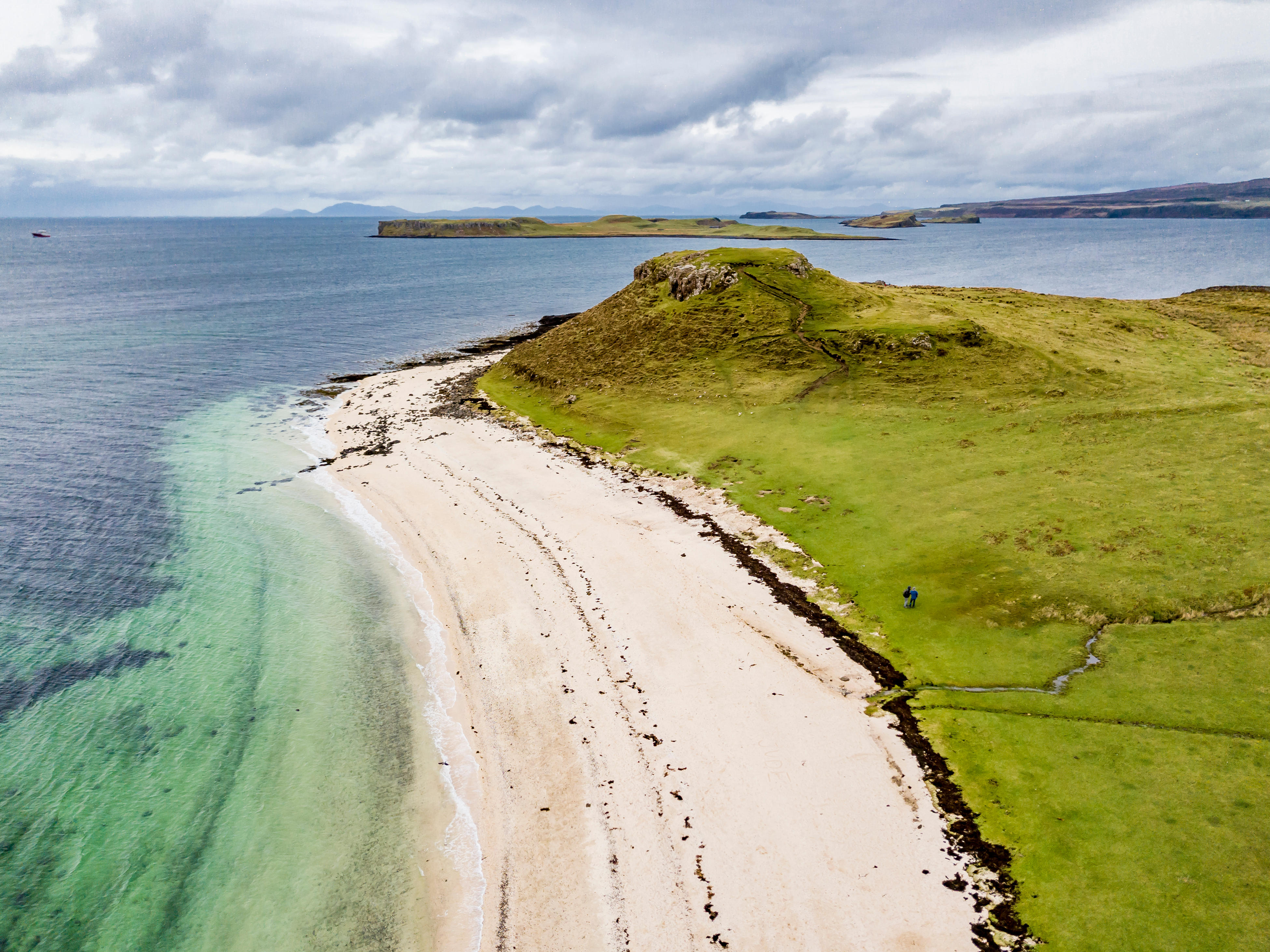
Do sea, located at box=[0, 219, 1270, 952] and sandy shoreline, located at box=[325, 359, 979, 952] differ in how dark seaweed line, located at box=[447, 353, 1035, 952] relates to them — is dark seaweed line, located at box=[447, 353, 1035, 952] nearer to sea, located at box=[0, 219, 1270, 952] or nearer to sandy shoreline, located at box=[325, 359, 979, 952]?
sandy shoreline, located at box=[325, 359, 979, 952]

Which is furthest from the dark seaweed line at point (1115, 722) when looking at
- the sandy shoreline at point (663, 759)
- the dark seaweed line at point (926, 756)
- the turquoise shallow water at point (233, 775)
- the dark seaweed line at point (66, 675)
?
the dark seaweed line at point (66, 675)

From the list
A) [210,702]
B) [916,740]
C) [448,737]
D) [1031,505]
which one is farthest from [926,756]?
[210,702]

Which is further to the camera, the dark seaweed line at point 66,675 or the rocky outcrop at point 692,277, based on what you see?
the rocky outcrop at point 692,277

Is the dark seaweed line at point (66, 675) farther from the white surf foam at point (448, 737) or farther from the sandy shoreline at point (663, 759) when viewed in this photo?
the sandy shoreline at point (663, 759)

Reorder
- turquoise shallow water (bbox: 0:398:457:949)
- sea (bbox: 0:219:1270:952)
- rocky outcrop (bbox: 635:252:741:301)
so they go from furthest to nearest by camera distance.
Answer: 1. rocky outcrop (bbox: 635:252:741:301)
2. sea (bbox: 0:219:1270:952)
3. turquoise shallow water (bbox: 0:398:457:949)

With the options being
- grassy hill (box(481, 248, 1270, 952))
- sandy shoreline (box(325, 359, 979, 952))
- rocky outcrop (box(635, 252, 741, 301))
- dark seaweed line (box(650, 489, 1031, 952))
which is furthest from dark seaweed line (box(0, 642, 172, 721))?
rocky outcrop (box(635, 252, 741, 301))

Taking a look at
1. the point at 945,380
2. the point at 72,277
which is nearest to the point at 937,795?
the point at 945,380
